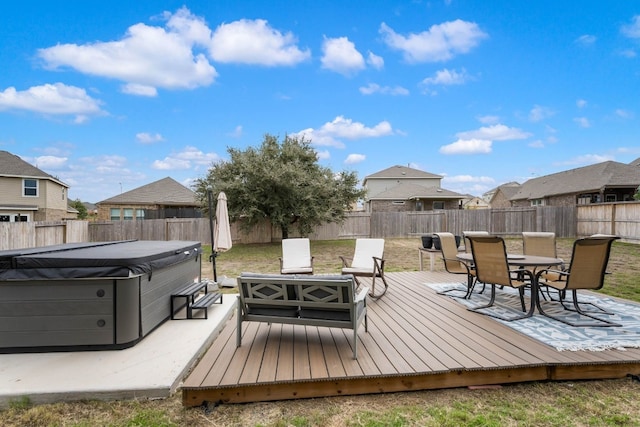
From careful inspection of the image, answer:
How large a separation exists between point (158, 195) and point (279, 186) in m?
15.0

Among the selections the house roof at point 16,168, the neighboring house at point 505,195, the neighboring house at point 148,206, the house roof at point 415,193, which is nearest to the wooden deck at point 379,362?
the house roof at point 415,193

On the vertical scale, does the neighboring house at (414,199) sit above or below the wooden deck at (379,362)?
above

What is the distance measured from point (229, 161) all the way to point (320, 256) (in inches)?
278

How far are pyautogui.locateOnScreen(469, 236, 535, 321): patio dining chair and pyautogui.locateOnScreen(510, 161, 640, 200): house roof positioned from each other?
21.9 metres

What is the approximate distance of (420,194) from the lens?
2528 cm

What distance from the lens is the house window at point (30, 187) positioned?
66.5 ft

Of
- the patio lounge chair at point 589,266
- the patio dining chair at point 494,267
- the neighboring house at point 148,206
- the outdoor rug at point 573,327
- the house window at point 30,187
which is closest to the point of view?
the outdoor rug at point 573,327

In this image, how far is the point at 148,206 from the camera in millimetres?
24891

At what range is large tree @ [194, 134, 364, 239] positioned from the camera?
14.5 meters

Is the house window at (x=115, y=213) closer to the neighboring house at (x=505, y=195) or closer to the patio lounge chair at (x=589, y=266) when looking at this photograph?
the patio lounge chair at (x=589, y=266)

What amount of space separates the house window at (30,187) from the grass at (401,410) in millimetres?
24275

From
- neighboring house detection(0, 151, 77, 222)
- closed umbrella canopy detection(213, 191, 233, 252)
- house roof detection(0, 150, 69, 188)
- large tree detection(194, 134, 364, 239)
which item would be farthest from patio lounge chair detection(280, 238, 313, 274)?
house roof detection(0, 150, 69, 188)

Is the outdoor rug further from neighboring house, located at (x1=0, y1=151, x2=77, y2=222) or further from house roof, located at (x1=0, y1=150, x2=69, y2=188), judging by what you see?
house roof, located at (x1=0, y1=150, x2=69, y2=188)

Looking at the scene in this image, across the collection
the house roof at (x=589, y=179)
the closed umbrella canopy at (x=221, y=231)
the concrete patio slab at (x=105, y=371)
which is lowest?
the concrete patio slab at (x=105, y=371)
